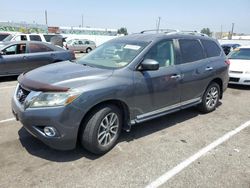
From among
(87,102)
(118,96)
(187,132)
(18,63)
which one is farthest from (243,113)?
(18,63)

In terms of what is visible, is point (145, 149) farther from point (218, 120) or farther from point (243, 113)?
point (243, 113)

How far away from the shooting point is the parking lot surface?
10.4 feet

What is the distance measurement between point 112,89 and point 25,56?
6776 mm

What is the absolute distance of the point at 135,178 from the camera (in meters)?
3.23

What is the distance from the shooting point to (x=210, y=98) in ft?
19.4

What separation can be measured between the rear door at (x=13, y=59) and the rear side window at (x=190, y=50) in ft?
21.1

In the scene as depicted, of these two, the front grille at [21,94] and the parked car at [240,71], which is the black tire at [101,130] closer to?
the front grille at [21,94]

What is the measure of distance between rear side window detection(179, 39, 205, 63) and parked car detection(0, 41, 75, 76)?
6173 millimetres

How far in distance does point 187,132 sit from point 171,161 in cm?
122

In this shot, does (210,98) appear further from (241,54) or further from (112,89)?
(241,54)

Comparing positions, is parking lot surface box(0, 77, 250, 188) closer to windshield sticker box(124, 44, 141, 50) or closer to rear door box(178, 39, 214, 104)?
rear door box(178, 39, 214, 104)

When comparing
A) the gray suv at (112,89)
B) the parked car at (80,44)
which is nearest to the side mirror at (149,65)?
the gray suv at (112,89)

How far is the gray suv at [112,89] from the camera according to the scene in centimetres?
333

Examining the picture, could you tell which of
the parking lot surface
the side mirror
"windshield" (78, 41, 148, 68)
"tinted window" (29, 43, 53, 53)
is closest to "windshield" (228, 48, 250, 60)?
the parking lot surface
